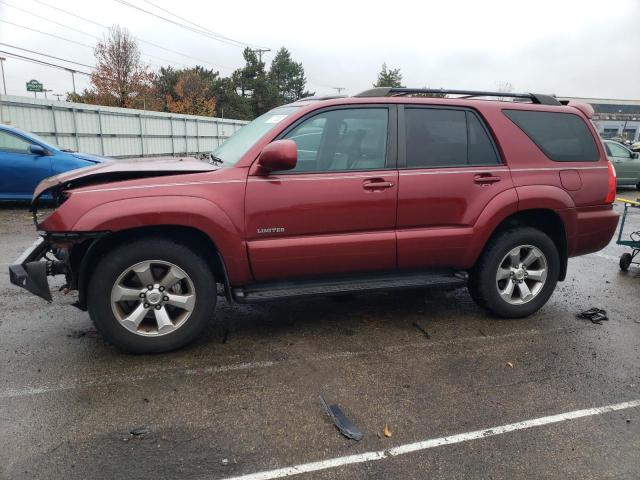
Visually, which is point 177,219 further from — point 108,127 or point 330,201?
point 108,127

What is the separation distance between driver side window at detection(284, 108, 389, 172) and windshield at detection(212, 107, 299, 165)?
0.84 feet

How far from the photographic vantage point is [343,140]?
154 inches

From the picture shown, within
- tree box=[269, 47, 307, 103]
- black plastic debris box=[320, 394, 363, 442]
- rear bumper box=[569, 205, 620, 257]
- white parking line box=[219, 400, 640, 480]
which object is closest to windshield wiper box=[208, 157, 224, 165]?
black plastic debris box=[320, 394, 363, 442]

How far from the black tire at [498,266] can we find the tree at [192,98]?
178 feet

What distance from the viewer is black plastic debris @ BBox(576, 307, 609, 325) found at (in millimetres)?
4528

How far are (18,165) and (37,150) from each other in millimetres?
465

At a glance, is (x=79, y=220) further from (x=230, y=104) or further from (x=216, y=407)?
(x=230, y=104)

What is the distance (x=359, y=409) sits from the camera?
297cm

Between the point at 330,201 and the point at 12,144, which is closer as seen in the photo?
the point at 330,201

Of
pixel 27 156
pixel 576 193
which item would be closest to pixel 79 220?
pixel 576 193

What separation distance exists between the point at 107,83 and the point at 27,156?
39283mm

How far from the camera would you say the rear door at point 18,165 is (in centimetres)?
917

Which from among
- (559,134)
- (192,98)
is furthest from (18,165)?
(192,98)

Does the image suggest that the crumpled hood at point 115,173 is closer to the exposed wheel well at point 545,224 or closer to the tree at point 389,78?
the exposed wheel well at point 545,224
